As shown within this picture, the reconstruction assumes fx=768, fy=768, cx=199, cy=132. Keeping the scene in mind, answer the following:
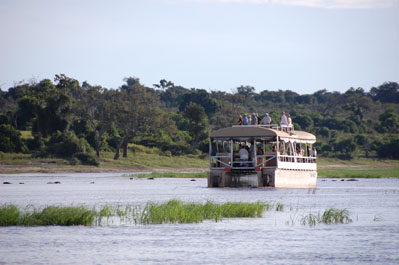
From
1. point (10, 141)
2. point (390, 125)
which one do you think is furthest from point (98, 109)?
point (390, 125)

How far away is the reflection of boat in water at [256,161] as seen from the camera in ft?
178

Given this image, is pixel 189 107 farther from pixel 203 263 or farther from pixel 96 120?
pixel 203 263

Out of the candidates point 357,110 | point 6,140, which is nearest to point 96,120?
point 6,140

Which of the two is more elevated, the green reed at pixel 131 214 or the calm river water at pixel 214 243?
the green reed at pixel 131 214

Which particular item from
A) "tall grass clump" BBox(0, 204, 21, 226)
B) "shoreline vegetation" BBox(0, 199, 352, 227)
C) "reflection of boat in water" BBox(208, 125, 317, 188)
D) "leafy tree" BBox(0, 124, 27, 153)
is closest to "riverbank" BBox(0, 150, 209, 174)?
"leafy tree" BBox(0, 124, 27, 153)

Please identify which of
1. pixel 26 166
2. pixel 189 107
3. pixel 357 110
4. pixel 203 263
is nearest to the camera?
pixel 203 263

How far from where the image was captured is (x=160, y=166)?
102 m

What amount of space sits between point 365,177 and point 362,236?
165ft

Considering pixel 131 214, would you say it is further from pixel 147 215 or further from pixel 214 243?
pixel 214 243

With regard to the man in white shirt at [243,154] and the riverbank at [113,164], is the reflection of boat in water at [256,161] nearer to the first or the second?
the man in white shirt at [243,154]

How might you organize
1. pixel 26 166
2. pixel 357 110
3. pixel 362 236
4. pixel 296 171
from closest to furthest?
1. pixel 362 236
2. pixel 296 171
3. pixel 26 166
4. pixel 357 110

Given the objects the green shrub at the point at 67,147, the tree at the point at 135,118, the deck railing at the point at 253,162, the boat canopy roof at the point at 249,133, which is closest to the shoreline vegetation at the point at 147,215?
the boat canopy roof at the point at 249,133

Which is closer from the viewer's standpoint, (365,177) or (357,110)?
(365,177)

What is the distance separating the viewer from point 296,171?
2338 inches
